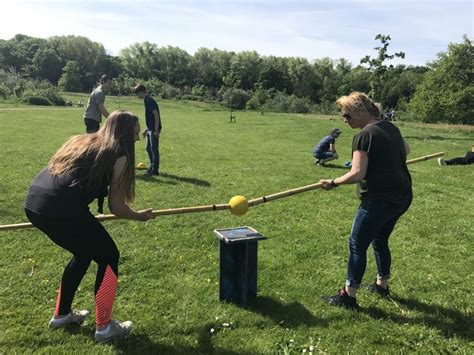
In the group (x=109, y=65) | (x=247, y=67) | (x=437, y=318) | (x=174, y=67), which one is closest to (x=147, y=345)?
(x=437, y=318)

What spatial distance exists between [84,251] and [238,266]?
1630 millimetres

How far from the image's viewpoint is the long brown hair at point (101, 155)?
11.7ft

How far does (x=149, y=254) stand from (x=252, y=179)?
5399mm

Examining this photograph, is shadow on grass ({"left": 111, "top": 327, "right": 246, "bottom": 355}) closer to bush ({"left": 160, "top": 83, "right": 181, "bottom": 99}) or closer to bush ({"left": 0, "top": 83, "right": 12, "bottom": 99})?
bush ({"left": 0, "top": 83, "right": 12, "bottom": 99})

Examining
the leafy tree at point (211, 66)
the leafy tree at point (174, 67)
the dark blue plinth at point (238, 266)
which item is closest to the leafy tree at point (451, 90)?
the dark blue plinth at point (238, 266)

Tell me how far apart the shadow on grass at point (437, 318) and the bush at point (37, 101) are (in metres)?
49.3

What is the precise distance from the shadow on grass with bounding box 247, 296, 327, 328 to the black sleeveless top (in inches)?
83.4

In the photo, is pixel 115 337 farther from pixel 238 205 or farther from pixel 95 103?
pixel 95 103

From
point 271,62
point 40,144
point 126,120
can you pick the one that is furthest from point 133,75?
point 126,120

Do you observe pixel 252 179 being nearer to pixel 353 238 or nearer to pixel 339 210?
pixel 339 210

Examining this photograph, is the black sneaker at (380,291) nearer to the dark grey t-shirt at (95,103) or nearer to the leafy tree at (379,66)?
the dark grey t-shirt at (95,103)

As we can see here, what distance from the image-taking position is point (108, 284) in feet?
12.8

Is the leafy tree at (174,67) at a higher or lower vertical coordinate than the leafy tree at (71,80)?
higher

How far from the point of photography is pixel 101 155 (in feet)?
11.7
